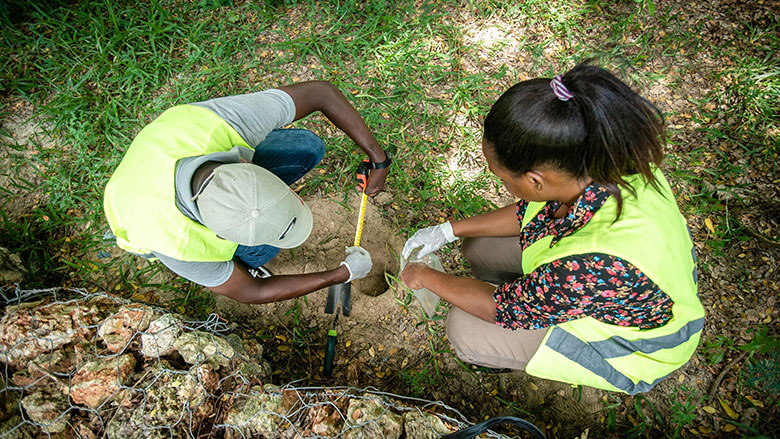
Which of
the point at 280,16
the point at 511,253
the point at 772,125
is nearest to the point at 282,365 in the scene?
the point at 511,253

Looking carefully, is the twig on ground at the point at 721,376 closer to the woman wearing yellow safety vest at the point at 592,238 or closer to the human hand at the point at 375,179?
the woman wearing yellow safety vest at the point at 592,238

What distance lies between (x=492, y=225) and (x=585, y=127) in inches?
34.8

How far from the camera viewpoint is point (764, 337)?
6.18 ft

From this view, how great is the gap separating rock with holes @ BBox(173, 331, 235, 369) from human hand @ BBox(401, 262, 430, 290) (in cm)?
86

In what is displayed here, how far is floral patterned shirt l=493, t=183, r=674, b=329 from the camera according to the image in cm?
107

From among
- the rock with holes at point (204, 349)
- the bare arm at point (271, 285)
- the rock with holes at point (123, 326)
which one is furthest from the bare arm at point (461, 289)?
the rock with holes at point (123, 326)

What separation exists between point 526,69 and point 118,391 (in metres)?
2.88

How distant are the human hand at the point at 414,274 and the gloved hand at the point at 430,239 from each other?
0.23 meters

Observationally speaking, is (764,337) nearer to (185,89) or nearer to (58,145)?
(185,89)

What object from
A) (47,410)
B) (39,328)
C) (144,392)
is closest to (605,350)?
(144,392)

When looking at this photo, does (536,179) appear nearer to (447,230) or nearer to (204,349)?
(447,230)

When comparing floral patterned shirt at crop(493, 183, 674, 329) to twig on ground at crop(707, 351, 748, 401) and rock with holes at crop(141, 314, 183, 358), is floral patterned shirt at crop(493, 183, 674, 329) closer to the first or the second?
A: twig on ground at crop(707, 351, 748, 401)

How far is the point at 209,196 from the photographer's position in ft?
4.13

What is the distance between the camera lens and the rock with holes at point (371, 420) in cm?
144
